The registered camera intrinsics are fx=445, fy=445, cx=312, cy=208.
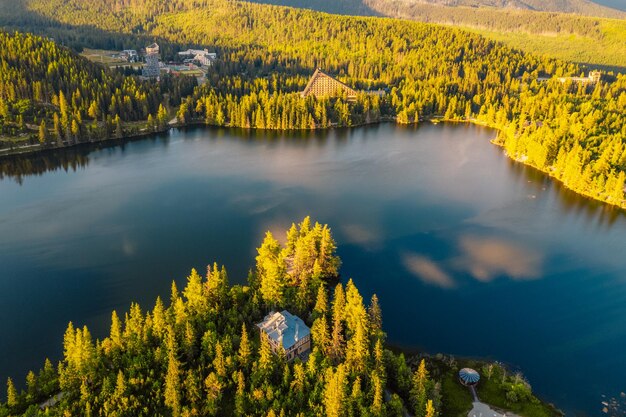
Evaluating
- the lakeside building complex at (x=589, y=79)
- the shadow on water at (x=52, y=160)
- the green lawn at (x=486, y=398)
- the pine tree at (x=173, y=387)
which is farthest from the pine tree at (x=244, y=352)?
the lakeside building complex at (x=589, y=79)

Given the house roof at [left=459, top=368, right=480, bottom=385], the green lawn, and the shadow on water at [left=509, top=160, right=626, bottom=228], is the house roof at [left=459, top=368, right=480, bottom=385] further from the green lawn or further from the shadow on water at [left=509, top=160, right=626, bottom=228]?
the shadow on water at [left=509, top=160, right=626, bottom=228]

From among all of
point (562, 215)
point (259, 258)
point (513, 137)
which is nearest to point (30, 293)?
point (259, 258)

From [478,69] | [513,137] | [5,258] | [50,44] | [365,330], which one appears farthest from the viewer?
[478,69]

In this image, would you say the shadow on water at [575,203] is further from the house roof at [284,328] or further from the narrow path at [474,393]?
the house roof at [284,328]

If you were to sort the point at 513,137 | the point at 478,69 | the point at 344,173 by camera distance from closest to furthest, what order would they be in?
1. the point at 344,173
2. the point at 513,137
3. the point at 478,69

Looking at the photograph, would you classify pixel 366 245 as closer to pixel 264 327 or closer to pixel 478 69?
pixel 264 327

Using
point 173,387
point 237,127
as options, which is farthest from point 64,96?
point 173,387

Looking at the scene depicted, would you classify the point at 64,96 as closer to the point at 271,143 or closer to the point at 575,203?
the point at 271,143
